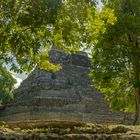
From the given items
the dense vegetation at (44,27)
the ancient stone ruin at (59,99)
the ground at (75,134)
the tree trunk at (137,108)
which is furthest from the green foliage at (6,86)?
the ground at (75,134)

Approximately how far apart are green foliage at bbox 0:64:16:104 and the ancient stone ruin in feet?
Answer: 6.99

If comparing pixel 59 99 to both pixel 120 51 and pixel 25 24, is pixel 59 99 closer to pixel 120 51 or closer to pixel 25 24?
pixel 120 51

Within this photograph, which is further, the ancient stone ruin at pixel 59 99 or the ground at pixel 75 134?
the ancient stone ruin at pixel 59 99

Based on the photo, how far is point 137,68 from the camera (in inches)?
1042

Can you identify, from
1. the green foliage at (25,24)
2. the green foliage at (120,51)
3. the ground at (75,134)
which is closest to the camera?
the ground at (75,134)

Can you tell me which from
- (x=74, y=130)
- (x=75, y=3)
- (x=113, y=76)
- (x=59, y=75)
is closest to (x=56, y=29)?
(x=75, y=3)

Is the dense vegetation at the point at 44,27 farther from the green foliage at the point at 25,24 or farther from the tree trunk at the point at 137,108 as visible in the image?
the tree trunk at the point at 137,108

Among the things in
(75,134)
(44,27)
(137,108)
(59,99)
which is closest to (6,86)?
(59,99)

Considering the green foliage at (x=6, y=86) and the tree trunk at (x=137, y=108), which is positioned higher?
the green foliage at (x=6, y=86)

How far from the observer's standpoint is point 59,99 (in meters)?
37.6

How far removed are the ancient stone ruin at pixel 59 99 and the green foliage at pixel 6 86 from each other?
213cm

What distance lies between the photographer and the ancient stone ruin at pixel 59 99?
36.6m

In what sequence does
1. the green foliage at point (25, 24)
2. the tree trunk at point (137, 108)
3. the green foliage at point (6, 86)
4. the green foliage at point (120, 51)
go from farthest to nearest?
the green foliage at point (6, 86) < the green foliage at point (120, 51) < the tree trunk at point (137, 108) < the green foliage at point (25, 24)

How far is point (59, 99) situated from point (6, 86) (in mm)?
12598
